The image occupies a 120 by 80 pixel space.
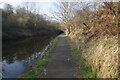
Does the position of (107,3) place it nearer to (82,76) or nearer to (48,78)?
(82,76)

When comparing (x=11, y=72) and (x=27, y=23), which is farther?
(x=27, y=23)

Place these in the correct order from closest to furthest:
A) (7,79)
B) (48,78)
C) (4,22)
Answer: (48,78), (7,79), (4,22)

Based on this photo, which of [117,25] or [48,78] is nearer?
[48,78]

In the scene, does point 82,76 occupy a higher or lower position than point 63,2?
lower

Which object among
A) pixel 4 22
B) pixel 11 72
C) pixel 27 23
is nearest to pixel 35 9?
pixel 27 23

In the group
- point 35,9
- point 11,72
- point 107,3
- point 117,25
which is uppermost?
point 35,9

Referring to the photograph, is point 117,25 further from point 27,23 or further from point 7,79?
point 27,23

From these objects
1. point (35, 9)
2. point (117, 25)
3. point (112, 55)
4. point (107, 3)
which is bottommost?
point (112, 55)

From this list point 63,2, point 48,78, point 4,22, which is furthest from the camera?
point 63,2

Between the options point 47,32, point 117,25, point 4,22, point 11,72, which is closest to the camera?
point 117,25

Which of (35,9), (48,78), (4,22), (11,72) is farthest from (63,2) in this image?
(48,78)

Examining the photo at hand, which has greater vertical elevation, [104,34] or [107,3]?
[107,3]

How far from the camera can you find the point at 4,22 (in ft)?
132

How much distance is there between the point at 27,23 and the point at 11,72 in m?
43.5
